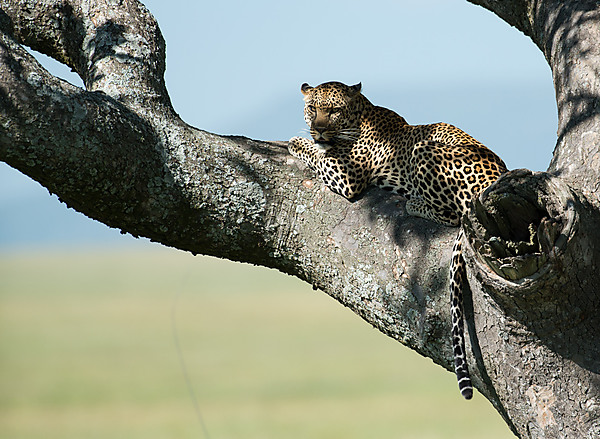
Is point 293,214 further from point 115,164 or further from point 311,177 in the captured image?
point 115,164

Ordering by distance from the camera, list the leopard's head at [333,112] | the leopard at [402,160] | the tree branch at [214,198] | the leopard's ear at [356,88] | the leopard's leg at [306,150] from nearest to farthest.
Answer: the tree branch at [214,198] < the leopard at [402,160] < the leopard's leg at [306,150] < the leopard's head at [333,112] < the leopard's ear at [356,88]

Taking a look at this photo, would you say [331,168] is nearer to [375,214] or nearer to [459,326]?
[375,214]

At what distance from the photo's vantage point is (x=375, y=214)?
4.46 metres

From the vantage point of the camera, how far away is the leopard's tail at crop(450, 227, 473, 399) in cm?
376

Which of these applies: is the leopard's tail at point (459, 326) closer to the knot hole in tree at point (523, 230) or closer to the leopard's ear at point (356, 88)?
the knot hole in tree at point (523, 230)

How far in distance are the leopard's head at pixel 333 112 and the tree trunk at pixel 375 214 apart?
171cm

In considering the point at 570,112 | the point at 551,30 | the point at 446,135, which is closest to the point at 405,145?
the point at 446,135

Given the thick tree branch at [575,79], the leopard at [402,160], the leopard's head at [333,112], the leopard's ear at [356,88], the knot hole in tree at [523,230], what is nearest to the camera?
the knot hole in tree at [523,230]

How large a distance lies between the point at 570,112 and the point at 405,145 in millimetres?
2128

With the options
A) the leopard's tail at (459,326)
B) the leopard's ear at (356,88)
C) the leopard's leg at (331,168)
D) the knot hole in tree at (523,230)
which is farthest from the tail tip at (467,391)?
the leopard's ear at (356,88)

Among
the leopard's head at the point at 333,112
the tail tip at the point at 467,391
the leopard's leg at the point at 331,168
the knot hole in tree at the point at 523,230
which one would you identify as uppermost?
the leopard's head at the point at 333,112

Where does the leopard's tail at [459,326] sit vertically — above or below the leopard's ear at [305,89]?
below

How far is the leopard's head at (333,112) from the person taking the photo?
272 inches

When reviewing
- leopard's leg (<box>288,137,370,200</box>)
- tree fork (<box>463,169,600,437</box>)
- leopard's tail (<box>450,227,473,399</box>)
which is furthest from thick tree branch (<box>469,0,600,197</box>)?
leopard's leg (<box>288,137,370,200</box>)
